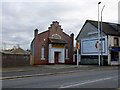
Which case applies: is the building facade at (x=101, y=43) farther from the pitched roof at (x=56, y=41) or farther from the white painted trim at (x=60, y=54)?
the pitched roof at (x=56, y=41)

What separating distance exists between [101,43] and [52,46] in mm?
8525

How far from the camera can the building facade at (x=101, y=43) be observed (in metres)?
42.8

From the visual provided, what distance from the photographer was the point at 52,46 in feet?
144

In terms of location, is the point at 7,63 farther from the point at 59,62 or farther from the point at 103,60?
the point at 103,60

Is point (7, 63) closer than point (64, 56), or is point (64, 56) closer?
point (7, 63)

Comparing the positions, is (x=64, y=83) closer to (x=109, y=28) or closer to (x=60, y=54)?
(x=60, y=54)

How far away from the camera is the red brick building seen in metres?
42.4

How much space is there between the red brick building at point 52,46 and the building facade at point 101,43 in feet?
9.83

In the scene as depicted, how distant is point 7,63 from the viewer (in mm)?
36062

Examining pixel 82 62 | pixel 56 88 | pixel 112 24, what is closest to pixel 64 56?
pixel 82 62

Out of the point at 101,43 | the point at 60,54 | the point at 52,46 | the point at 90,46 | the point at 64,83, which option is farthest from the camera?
the point at 90,46

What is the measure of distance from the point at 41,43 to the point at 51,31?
10.7ft

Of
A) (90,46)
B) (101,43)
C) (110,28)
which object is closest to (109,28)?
(110,28)

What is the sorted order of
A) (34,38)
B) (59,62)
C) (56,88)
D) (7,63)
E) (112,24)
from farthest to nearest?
(112,24) < (59,62) < (34,38) < (7,63) < (56,88)
